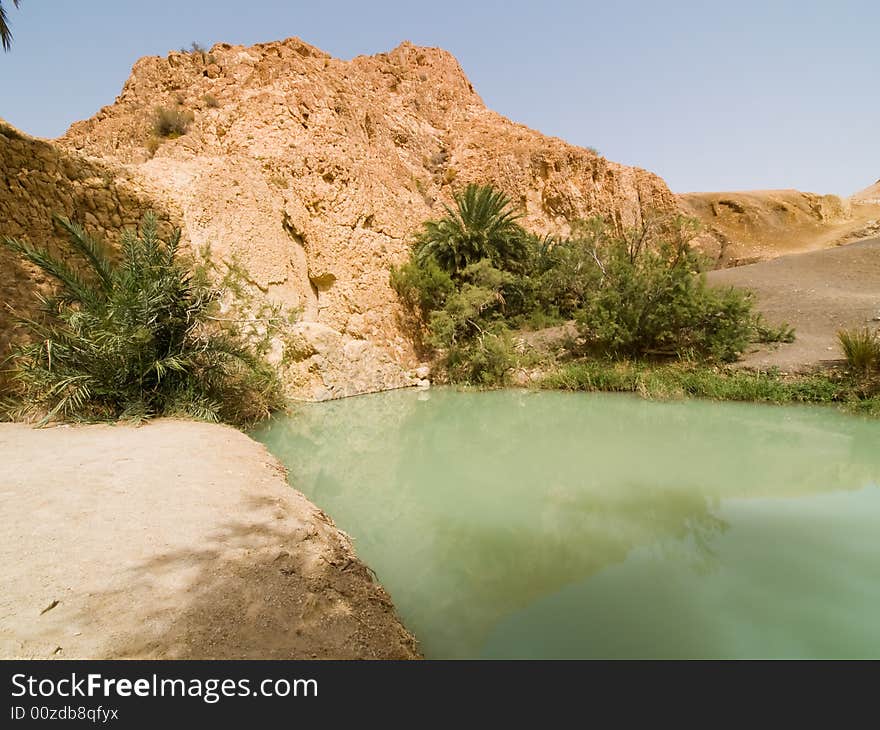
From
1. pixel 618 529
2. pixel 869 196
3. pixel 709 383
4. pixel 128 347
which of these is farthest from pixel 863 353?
pixel 869 196

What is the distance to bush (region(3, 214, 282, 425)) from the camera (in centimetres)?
591

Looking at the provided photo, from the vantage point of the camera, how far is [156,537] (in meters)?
2.63

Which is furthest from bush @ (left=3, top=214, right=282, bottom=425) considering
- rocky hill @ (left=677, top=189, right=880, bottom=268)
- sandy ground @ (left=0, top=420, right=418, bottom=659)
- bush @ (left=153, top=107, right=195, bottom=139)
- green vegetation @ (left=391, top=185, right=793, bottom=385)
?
rocky hill @ (left=677, top=189, right=880, bottom=268)

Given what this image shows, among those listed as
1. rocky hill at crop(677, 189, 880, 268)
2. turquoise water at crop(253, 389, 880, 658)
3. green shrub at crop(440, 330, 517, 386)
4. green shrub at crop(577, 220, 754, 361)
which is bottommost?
turquoise water at crop(253, 389, 880, 658)

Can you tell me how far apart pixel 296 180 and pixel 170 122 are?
12.4ft

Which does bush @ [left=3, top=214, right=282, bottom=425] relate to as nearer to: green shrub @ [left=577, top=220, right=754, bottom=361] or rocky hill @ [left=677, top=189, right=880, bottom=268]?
green shrub @ [left=577, top=220, right=754, bottom=361]

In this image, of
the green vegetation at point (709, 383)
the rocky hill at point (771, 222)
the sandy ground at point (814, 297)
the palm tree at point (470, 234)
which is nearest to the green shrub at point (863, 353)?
the green vegetation at point (709, 383)

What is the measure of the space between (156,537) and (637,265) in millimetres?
11296

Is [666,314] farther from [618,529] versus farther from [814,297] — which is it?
[618,529]

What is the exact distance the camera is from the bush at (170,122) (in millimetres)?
12617

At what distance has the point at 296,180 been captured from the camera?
12.7 m

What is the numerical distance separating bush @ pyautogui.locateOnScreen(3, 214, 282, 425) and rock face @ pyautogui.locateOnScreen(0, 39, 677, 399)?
1981 mm
